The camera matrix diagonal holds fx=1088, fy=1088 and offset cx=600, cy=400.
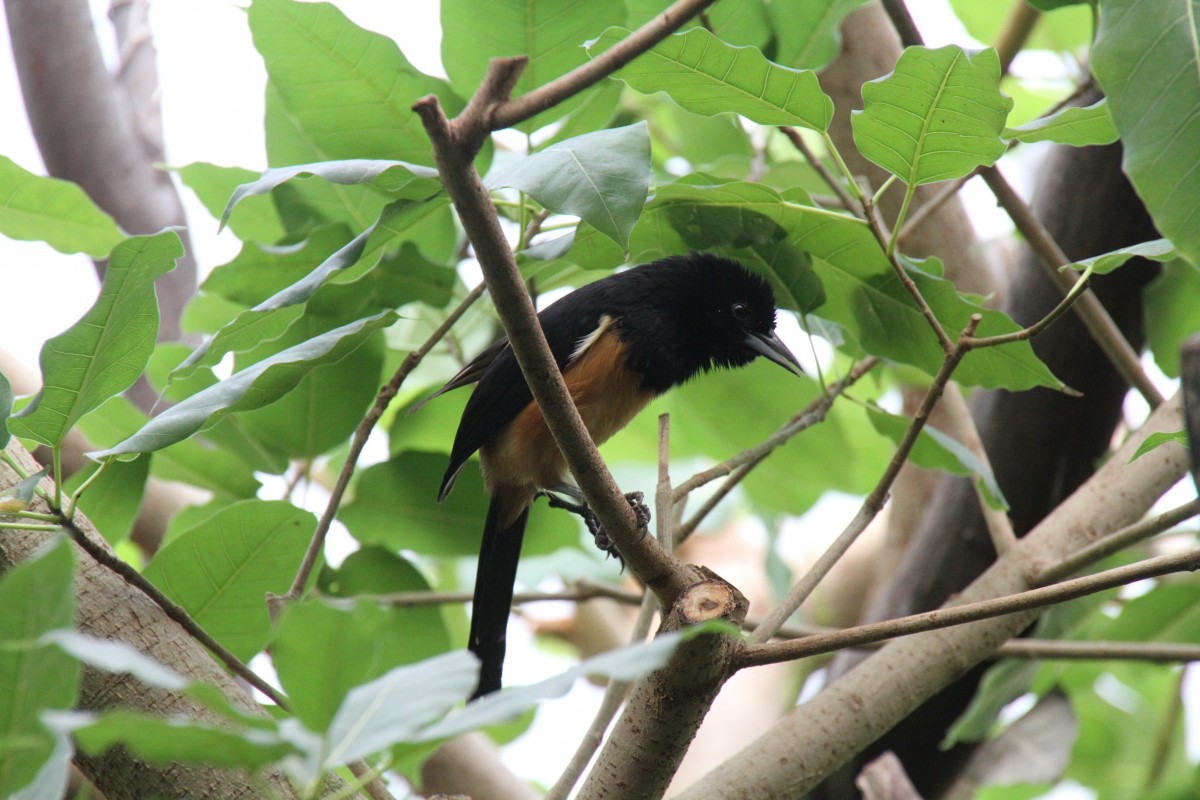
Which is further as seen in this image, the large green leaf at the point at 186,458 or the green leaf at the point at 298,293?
the large green leaf at the point at 186,458

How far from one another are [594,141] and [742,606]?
0.73 metres

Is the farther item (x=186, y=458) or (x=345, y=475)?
(x=186, y=458)

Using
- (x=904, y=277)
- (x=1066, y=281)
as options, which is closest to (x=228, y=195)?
(x=904, y=277)

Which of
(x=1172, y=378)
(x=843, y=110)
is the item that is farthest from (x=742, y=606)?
(x=843, y=110)

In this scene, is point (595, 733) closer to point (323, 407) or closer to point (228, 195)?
point (323, 407)

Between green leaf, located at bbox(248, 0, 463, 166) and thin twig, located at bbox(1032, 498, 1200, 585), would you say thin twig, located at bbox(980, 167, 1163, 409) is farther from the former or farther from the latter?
green leaf, located at bbox(248, 0, 463, 166)

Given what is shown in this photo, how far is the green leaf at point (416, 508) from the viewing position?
248 cm

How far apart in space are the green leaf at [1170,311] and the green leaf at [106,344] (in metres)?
2.19

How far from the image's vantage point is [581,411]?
9.32 feet

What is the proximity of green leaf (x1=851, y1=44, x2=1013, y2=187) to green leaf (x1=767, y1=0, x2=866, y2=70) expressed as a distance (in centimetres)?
70

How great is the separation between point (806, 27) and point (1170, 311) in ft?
3.81

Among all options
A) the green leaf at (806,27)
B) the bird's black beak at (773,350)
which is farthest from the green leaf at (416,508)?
the green leaf at (806,27)

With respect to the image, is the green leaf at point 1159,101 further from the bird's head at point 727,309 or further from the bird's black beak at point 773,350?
the bird's head at point 727,309

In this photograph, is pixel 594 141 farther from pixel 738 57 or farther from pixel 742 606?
pixel 742 606
